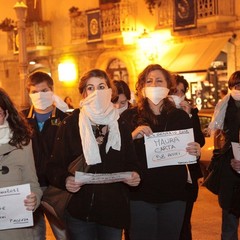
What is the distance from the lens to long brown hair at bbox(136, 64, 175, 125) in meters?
5.00

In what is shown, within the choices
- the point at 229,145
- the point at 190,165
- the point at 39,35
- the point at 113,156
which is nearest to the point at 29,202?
the point at 113,156

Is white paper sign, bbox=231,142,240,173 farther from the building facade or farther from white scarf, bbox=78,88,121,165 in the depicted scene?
the building facade

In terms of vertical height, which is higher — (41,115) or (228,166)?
(41,115)

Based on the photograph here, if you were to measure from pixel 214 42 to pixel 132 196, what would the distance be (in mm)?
14989

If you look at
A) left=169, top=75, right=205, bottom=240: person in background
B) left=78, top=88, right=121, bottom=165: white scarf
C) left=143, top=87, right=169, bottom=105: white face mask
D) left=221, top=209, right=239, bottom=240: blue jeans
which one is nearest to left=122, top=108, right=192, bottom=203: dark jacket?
left=143, top=87, right=169, bottom=105: white face mask

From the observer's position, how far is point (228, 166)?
607 cm

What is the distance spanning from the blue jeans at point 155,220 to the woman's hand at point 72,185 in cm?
76

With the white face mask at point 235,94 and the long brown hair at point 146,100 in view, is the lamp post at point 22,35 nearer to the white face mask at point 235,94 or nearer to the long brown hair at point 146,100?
the white face mask at point 235,94

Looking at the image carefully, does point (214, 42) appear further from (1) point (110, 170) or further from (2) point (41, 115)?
(1) point (110, 170)

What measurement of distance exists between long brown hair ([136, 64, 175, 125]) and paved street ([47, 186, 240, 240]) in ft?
11.0

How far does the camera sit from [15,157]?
407cm

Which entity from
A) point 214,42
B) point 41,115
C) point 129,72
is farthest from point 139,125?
point 129,72

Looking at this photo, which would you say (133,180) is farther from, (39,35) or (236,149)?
(39,35)

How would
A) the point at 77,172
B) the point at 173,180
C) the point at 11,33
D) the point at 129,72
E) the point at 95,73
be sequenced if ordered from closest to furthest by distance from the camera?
the point at 77,172 < the point at 95,73 < the point at 173,180 < the point at 129,72 < the point at 11,33
